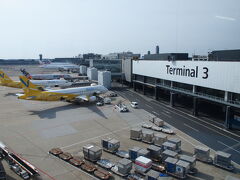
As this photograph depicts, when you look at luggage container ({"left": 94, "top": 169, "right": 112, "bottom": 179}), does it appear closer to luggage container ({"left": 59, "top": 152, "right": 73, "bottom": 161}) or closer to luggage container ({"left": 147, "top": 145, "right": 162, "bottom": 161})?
luggage container ({"left": 59, "top": 152, "right": 73, "bottom": 161})

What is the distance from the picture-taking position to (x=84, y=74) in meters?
164

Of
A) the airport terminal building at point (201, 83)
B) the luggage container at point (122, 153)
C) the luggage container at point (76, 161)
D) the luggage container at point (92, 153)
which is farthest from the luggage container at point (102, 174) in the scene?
the airport terminal building at point (201, 83)

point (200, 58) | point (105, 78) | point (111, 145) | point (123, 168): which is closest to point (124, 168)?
point (123, 168)

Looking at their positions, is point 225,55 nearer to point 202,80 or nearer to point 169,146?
point 202,80

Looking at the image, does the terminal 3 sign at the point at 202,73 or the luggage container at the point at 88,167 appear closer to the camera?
the luggage container at the point at 88,167

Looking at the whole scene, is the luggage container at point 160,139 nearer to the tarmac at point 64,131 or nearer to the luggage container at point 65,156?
the tarmac at point 64,131

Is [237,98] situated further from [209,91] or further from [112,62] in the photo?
[112,62]

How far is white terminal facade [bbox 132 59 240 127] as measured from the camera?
44.4 metres

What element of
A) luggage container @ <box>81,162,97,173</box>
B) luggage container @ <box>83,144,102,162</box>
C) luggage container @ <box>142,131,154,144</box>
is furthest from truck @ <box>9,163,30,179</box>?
luggage container @ <box>142,131,154,144</box>

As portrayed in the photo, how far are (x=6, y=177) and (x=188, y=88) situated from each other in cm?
5105

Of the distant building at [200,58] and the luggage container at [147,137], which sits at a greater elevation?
the distant building at [200,58]

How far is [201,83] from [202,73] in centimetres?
268

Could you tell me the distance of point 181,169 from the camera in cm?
2661

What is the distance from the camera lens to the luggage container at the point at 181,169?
1045 inches
